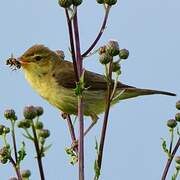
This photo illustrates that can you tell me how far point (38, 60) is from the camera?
6277mm

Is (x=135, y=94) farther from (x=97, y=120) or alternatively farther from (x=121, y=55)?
(x=121, y=55)

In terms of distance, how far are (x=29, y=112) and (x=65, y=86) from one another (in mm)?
2853

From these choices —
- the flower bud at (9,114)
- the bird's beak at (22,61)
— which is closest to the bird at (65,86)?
the bird's beak at (22,61)

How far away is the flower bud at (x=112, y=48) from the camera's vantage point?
12.4 feet

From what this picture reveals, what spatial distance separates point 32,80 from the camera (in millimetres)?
6508

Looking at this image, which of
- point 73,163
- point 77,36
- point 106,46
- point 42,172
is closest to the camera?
point 42,172

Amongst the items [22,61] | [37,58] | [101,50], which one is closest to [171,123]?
[101,50]

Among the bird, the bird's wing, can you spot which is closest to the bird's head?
the bird

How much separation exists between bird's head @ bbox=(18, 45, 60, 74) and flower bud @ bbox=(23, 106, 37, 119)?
1.76 meters

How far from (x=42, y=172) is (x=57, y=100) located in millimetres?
3192

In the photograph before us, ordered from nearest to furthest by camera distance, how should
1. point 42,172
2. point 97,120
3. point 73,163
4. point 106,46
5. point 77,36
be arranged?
1. point 42,172
2. point 77,36
3. point 106,46
4. point 73,163
5. point 97,120

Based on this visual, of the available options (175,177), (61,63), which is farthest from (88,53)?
(61,63)

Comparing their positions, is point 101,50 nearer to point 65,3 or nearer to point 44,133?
point 65,3

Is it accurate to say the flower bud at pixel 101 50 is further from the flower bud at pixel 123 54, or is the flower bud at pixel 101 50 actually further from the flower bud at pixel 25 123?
the flower bud at pixel 25 123
